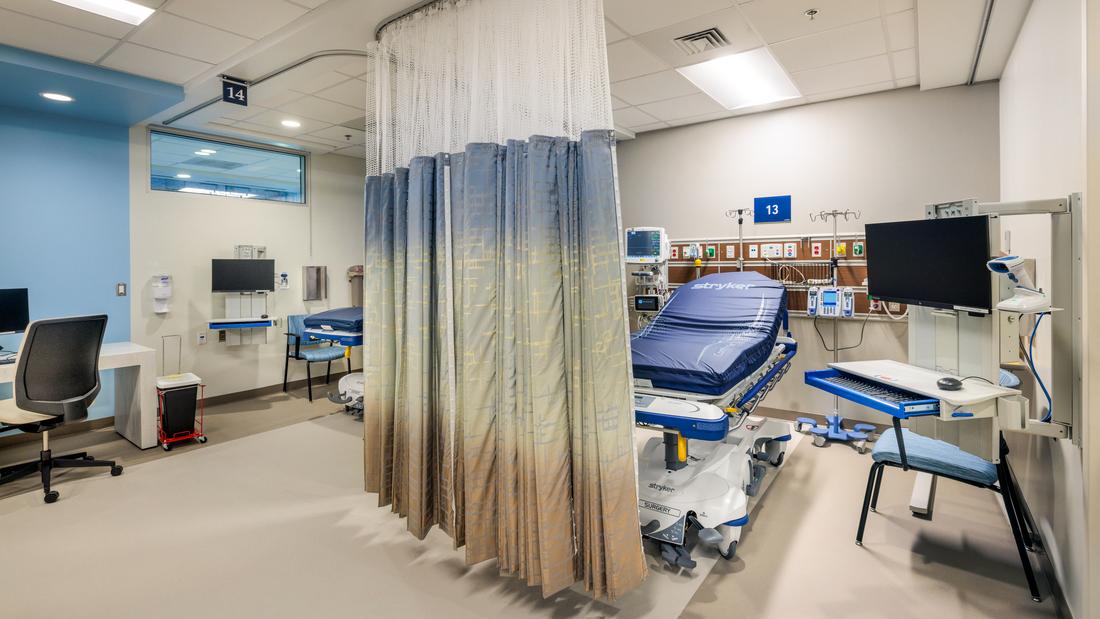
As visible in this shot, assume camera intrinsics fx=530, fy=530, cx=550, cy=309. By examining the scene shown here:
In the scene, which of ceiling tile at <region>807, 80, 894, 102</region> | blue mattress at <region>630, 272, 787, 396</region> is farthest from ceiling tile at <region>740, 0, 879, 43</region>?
blue mattress at <region>630, 272, 787, 396</region>

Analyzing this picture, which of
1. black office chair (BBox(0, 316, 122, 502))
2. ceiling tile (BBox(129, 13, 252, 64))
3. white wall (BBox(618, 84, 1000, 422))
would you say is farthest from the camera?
white wall (BBox(618, 84, 1000, 422))

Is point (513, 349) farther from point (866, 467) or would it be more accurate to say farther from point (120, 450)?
point (120, 450)

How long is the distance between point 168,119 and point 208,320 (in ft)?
6.56

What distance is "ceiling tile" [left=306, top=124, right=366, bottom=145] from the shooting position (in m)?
5.46

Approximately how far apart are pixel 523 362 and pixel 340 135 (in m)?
4.61

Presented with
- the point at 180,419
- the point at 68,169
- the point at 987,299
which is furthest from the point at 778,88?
the point at 68,169

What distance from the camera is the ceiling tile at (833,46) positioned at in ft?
10.9

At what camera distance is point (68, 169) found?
461cm

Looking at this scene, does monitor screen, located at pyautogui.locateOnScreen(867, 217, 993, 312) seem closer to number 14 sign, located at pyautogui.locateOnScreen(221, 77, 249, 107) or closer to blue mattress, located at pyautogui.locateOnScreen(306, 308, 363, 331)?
blue mattress, located at pyautogui.locateOnScreen(306, 308, 363, 331)

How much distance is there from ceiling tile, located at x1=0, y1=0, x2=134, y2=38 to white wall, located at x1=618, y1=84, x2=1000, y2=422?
14.6 feet

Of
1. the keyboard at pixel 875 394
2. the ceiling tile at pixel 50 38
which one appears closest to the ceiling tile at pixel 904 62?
the keyboard at pixel 875 394

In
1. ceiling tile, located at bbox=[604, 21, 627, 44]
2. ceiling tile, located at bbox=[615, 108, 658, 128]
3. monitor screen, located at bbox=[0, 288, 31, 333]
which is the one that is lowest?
monitor screen, located at bbox=[0, 288, 31, 333]

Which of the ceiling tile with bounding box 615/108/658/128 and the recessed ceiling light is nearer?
the recessed ceiling light

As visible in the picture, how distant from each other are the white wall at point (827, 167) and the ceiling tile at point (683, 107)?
0.38 meters
